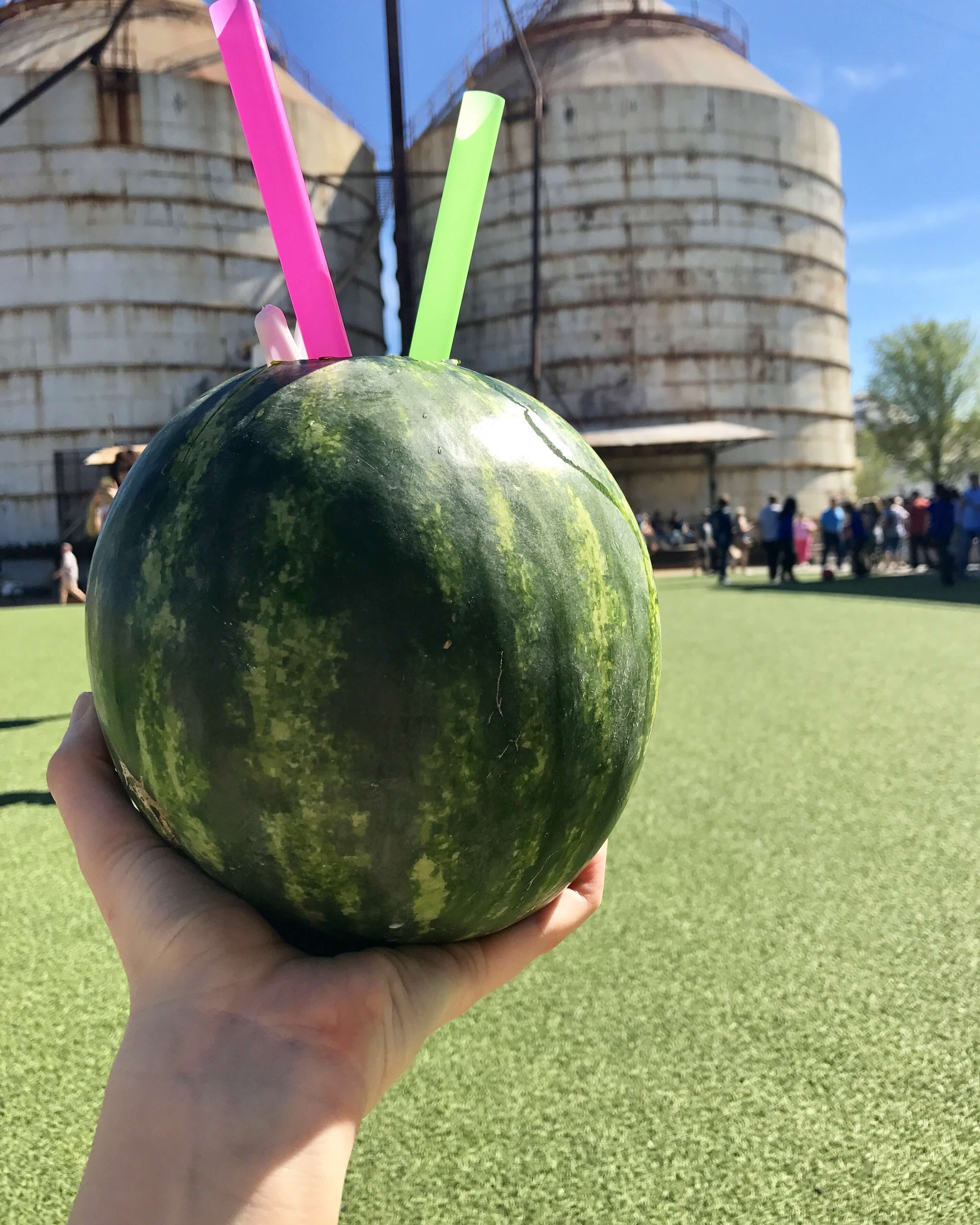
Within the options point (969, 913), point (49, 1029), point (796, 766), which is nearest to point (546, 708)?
point (49, 1029)

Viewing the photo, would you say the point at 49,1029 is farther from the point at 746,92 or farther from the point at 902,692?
the point at 746,92

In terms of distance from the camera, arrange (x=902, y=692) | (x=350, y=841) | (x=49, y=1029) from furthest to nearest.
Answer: (x=902, y=692) < (x=49, y=1029) < (x=350, y=841)

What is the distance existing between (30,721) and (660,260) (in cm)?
2215

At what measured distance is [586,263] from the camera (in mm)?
23797

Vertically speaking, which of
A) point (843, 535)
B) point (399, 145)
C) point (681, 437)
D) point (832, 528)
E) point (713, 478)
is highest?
point (399, 145)

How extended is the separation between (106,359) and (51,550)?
15.4 feet

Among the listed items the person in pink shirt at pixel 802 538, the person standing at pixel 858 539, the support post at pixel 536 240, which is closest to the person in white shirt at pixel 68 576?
the support post at pixel 536 240

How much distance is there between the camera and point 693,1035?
1.92m

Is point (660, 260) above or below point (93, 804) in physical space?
above

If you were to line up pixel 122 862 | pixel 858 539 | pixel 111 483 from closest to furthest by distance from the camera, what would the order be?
pixel 122 862 < pixel 111 483 < pixel 858 539

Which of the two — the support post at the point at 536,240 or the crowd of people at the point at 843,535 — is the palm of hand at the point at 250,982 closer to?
the crowd of people at the point at 843,535

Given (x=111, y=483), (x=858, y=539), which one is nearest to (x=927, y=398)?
(x=858, y=539)

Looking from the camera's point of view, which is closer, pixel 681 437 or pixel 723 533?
pixel 723 533

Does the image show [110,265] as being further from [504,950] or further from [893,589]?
[504,950]
